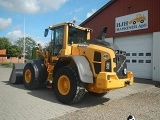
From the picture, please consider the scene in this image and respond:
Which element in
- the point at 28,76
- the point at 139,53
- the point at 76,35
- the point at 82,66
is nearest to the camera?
the point at 82,66

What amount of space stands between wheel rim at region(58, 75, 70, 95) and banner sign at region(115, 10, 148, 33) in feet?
27.9

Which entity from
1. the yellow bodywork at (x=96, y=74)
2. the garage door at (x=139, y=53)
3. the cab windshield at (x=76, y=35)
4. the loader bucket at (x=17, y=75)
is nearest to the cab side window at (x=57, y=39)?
the yellow bodywork at (x=96, y=74)

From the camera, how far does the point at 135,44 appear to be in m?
15.0

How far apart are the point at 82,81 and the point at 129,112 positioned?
1.71 metres

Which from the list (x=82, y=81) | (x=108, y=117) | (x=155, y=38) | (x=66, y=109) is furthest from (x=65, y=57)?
(x=155, y=38)


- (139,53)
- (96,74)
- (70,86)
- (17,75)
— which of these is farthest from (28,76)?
(139,53)

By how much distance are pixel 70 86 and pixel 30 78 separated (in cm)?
324

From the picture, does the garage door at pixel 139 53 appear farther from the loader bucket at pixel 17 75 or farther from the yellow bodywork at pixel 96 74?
the loader bucket at pixel 17 75

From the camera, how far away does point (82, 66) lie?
738 cm

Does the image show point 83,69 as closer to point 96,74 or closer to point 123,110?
point 96,74

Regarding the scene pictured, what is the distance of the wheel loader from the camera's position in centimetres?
723

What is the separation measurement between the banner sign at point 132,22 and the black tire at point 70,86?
8.50m

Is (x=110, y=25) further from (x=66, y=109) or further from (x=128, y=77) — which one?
(x=66, y=109)

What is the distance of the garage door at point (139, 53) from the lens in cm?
1412
